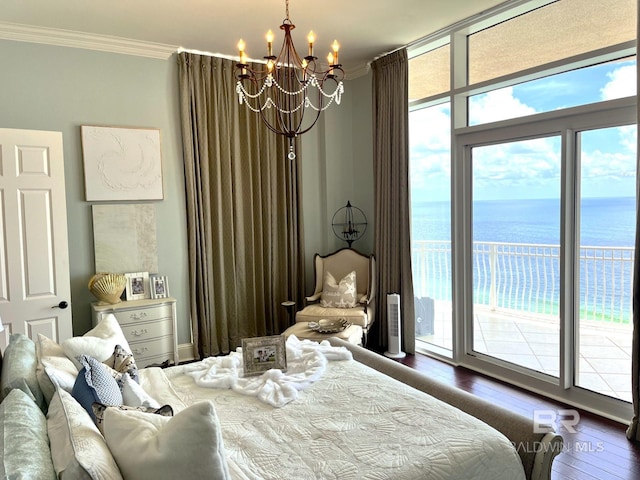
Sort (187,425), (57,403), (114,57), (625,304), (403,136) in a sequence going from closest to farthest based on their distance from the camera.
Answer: (187,425) → (57,403) → (625,304) → (114,57) → (403,136)

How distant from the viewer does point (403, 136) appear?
4.51m

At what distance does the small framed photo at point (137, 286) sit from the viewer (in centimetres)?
419

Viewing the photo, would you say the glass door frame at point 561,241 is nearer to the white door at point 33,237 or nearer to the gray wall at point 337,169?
the gray wall at point 337,169

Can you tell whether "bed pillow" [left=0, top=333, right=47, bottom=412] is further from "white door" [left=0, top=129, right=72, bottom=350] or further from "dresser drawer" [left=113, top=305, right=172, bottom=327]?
"dresser drawer" [left=113, top=305, right=172, bottom=327]

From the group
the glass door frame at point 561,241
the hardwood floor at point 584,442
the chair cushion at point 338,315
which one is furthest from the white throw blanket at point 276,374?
the glass door frame at point 561,241

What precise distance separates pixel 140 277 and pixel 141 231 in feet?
1.38

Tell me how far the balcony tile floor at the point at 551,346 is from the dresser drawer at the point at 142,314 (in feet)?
8.89

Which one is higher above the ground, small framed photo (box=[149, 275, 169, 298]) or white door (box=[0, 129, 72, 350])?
white door (box=[0, 129, 72, 350])

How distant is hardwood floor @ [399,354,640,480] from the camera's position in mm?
2512

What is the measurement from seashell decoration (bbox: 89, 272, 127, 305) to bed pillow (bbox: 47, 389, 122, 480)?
2357 mm

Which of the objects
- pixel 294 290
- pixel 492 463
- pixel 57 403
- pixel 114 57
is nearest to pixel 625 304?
pixel 492 463

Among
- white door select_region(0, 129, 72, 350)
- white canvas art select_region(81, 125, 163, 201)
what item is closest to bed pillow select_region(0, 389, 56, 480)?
white door select_region(0, 129, 72, 350)

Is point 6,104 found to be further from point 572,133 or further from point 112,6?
point 572,133

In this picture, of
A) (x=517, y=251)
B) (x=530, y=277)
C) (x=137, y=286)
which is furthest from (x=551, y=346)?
(x=137, y=286)
